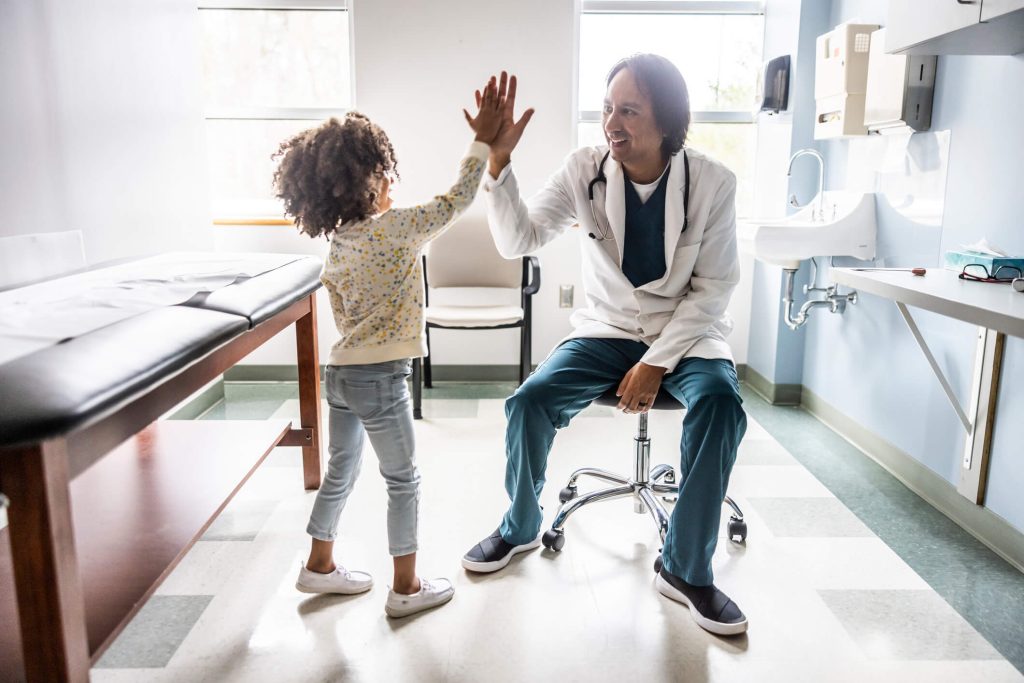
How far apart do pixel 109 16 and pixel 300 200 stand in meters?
1.59

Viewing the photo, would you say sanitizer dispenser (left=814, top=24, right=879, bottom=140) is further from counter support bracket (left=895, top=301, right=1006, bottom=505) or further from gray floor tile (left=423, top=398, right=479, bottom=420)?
gray floor tile (left=423, top=398, right=479, bottom=420)

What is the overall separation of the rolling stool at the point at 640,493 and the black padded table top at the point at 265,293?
0.74m

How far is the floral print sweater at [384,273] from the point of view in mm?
1435

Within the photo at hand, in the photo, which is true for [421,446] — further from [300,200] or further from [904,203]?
[904,203]

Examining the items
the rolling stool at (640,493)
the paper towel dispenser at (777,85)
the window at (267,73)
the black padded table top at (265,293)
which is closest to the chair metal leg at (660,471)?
the rolling stool at (640,493)

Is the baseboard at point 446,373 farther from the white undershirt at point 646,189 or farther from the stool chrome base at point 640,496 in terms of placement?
the white undershirt at point 646,189

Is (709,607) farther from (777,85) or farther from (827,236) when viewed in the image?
(777,85)

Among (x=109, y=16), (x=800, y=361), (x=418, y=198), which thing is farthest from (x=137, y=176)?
(x=800, y=361)

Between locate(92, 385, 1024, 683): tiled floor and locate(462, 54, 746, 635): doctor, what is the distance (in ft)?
0.49

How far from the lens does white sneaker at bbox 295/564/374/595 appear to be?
5.43 feet

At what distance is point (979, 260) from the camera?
1.82m

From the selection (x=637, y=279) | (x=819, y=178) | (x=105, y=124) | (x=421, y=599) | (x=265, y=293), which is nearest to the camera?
(x=265, y=293)

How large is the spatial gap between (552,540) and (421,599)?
41 cm

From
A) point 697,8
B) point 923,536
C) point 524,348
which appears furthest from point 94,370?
point 697,8
